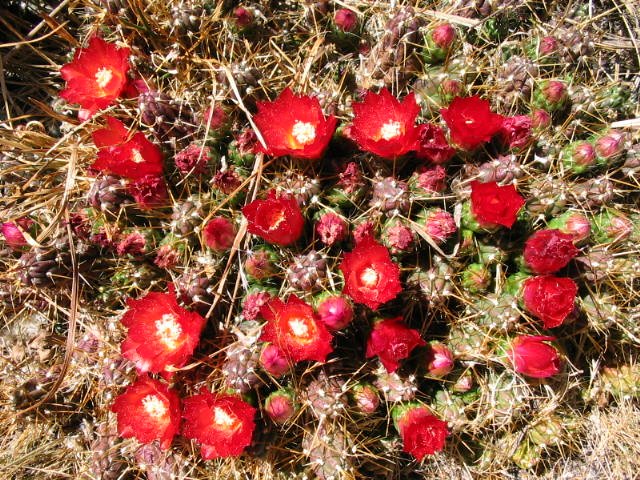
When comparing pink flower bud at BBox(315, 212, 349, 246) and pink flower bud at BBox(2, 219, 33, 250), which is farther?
pink flower bud at BBox(2, 219, 33, 250)

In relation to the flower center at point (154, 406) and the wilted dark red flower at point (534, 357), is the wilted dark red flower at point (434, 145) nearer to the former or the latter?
the wilted dark red flower at point (534, 357)

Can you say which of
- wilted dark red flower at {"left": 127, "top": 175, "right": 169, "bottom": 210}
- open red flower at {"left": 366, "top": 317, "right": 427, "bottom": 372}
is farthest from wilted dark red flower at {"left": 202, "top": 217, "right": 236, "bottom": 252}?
open red flower at {"left": 366, "top": 317, "right": 427, "bottom": 372}

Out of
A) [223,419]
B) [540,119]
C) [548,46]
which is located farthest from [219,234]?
[548,46]

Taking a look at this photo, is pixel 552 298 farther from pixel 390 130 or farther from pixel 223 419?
pixel 223 419

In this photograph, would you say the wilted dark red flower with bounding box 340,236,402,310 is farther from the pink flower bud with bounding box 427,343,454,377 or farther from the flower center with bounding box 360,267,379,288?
the pink flower bud with bounding box 427,343,454,377

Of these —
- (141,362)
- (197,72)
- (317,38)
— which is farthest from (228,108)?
(141,362)

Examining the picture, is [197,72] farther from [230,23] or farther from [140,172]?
[140,172]
